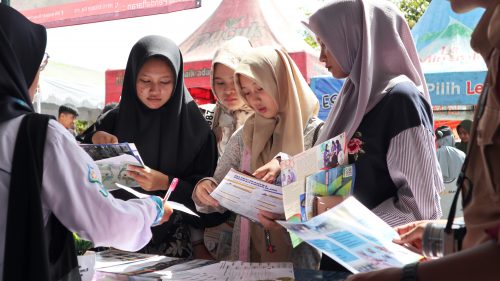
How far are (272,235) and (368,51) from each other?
74 centimetres

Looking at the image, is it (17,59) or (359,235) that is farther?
(17,59)

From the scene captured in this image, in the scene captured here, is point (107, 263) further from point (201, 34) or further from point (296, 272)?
point (201, 34)

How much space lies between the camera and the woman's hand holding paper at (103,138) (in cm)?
203

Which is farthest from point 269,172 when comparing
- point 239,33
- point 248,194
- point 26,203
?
point 239,33

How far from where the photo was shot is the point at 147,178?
1923 millimetres

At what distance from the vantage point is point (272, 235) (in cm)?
186

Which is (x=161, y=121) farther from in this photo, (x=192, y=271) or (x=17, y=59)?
(x=17, y=59)

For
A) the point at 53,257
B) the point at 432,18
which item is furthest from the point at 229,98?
the point at 432,18

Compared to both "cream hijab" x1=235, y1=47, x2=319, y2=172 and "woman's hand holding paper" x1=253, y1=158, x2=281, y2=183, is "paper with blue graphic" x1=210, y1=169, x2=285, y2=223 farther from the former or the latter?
"cream hijab" x1=235, y1=47, x2=319, y2=172

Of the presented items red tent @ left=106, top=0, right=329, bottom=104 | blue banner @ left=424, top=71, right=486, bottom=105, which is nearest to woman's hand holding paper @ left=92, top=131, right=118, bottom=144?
red tent @ left=106, top=0, right=329, bottom=104

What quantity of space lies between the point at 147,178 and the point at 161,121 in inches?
14.0

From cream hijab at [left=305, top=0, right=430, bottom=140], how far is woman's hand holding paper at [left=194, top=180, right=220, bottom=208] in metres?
0.48

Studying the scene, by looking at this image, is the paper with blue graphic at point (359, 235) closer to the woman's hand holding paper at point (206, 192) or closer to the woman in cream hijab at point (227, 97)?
the woman's hand holding paper at point (206, 192)

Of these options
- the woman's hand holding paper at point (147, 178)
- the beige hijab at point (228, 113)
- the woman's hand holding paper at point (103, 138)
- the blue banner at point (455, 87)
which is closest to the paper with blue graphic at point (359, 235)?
the woman's hand holding paper at point (147, 178)
